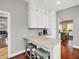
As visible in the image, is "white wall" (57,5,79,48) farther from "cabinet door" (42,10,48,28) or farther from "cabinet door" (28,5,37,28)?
"cabinet door" (28,5,37,28)

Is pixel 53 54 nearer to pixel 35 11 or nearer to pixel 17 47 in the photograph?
pixel 17 47

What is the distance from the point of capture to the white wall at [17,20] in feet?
13.6

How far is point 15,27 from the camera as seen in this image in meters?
4.55

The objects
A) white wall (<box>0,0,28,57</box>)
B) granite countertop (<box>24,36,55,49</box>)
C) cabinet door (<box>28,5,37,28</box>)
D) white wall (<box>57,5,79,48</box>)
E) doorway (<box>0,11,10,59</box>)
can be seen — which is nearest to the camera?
granite countertop (<box>24,36,55,49</box>)

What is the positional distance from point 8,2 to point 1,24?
1125 mm

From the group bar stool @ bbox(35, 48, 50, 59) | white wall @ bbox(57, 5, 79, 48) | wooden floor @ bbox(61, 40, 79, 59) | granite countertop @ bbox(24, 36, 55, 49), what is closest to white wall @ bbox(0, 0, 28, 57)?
granite countertop @ bbox(24, 36, 55, 49)

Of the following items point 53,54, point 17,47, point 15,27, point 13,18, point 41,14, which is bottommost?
point 17,47

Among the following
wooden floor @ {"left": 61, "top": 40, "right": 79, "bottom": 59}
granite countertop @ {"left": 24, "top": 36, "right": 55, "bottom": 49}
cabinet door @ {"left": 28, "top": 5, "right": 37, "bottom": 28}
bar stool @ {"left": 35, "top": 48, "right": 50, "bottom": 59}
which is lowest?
wooden floor @ {"left": 61, "top": 40, "right": 79, "bottom": 59}

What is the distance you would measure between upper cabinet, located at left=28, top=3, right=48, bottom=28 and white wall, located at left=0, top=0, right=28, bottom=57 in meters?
0.39

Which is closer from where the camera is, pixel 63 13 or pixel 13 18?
pixel 13 18

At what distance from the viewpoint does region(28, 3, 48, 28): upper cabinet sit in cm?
496

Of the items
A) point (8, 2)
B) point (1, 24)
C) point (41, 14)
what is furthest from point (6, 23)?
point (41, 14)

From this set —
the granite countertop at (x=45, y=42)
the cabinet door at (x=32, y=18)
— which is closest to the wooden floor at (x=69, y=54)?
the granite countertop at (x=45, y=42)

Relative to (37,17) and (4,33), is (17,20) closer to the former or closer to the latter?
(4,33)
